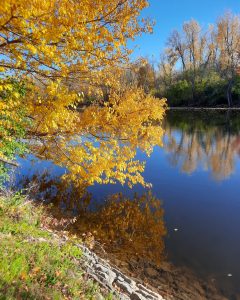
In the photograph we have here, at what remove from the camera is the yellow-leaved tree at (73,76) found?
232 inches

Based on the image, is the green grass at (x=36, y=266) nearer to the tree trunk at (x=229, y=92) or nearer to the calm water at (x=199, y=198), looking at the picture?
the calm water at (x=199, y=198)

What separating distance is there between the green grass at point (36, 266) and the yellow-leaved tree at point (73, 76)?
2.83 metres

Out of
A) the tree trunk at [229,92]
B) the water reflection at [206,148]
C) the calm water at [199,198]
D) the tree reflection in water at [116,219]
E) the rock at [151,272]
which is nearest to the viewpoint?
the rock at [151,272]

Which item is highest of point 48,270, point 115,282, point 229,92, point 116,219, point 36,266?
point 229,92

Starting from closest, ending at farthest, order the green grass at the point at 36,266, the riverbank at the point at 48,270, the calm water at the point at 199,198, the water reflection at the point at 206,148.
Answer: the green grass at the point at 36,266, the riverbank at the point at 48,270, the calm water at the point at 199,198, the water reflection at the point at 206,148

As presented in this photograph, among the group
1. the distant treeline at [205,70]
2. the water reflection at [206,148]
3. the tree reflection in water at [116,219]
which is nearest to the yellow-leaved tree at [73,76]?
the tree reflection in water at [116,219]

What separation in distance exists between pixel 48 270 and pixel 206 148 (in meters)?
22.4

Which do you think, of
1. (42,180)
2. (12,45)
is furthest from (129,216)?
(12,45)

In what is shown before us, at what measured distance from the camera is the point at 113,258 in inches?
380

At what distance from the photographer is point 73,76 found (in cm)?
945

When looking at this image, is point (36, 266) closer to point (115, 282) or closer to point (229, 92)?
point (115, 282)

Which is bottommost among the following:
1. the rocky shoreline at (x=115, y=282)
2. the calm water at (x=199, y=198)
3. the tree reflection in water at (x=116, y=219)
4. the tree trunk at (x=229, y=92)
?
the calm water at (x=199, y=198)

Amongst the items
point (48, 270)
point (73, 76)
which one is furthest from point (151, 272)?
point (73, 76)

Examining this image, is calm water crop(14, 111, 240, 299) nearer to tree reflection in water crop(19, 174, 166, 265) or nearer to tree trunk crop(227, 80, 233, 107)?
tree reflection in water crop(19, 174, 166, 265)
